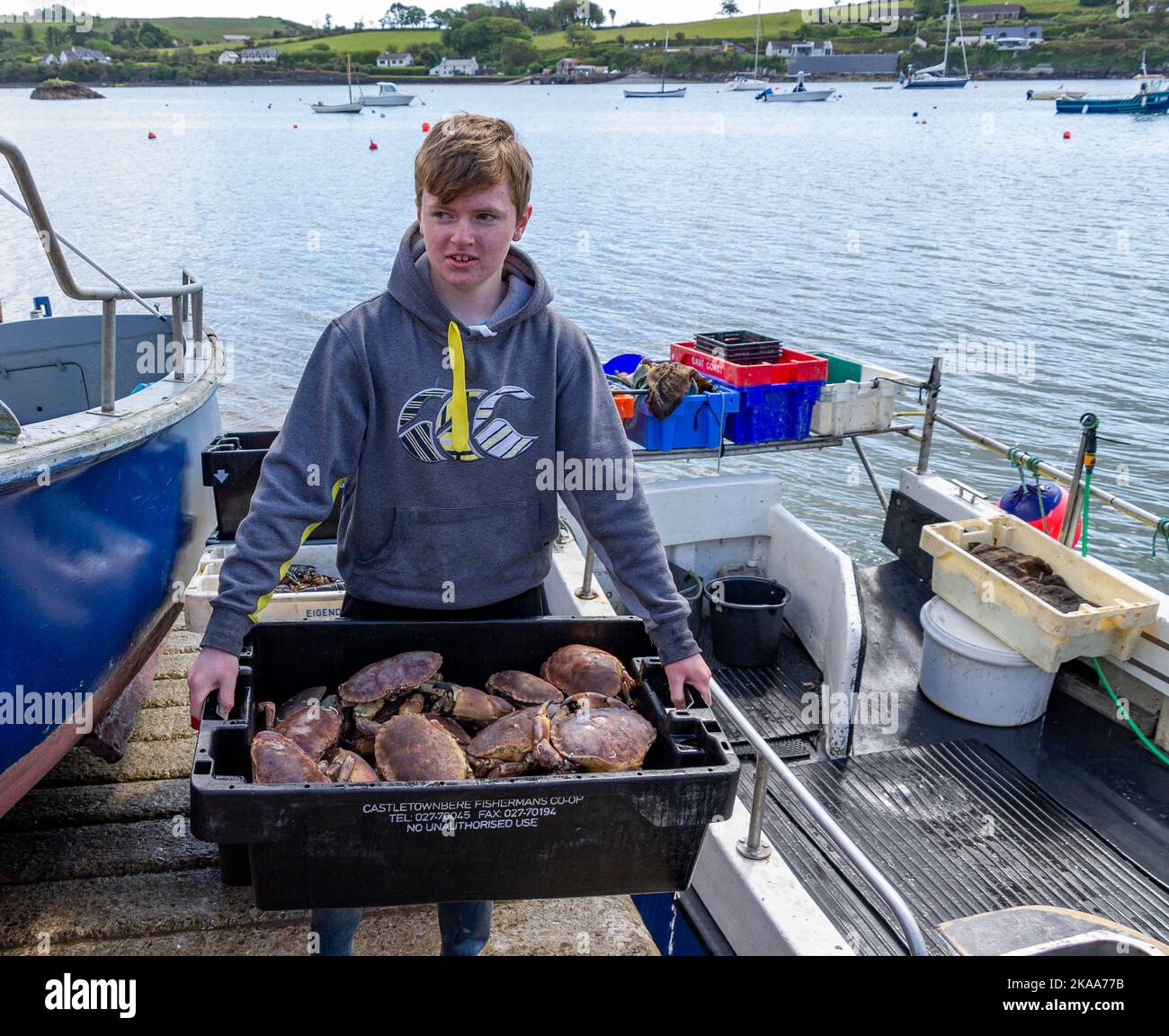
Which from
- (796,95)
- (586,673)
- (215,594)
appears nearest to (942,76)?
(796,95)

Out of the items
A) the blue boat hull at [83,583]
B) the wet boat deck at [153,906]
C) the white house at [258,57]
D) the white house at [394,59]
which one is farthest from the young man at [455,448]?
the white house at [394,59]

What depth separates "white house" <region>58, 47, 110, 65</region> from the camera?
88.6 m

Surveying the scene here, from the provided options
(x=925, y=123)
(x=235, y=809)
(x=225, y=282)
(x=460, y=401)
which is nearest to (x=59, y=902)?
(x=235, y=809)

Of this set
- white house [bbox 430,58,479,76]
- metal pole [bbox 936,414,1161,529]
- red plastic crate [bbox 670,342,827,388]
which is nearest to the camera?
metal pole [bbox 936,414,1161,529]

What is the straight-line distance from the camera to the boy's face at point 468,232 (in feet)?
6.94

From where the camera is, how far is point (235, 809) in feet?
5.45

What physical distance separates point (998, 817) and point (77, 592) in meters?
3.89

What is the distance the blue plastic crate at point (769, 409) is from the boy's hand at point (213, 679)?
432cm

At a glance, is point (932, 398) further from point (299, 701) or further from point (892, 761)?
point (299, 701)

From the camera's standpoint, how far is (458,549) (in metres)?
2.32

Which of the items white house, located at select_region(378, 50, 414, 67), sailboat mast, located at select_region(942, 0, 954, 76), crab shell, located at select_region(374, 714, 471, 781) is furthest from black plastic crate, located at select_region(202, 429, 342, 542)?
white house, located at select_region(378, 50, 414, 67)

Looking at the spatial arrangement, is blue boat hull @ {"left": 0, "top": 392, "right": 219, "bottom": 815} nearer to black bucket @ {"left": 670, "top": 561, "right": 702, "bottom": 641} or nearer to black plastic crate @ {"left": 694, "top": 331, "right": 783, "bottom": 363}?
black bucket @ {"left": 670, "top": 561, "right": 702, "bottom": 641}

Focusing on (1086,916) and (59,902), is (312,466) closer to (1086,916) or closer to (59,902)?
(59,902)

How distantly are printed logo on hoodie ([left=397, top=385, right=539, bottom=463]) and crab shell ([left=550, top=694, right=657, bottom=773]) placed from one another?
2.06 feet
